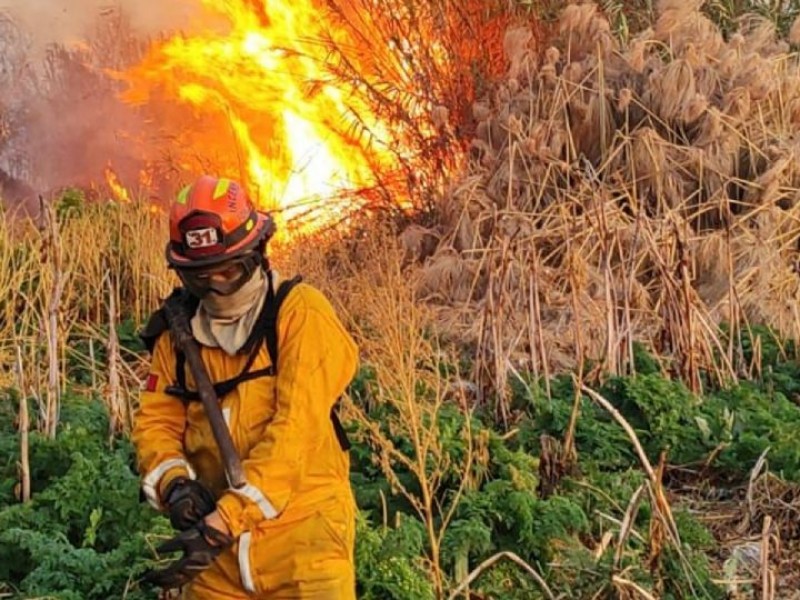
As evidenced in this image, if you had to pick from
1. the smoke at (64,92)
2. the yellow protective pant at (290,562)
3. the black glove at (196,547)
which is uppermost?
the smoke at (64,92)

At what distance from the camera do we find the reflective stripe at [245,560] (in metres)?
3.24

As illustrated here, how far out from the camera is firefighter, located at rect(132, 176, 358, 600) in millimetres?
3197

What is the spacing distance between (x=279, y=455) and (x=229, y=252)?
56cm

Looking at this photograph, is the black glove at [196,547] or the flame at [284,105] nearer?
the black glove at [196,547]

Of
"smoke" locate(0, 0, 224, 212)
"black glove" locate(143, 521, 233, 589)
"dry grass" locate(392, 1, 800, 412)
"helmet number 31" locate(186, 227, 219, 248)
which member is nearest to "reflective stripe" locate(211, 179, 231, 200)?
"helmet number 31" locate(186, 227, 219, 248)

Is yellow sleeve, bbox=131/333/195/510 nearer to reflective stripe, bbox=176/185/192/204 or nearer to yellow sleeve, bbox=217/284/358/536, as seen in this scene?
yellow sleeve, bbox=217/284/358/536

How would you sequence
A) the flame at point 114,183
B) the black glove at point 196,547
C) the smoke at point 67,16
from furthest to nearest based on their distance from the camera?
the smoke at point 67,16 < the flame at point 114,183 < the black glove at point 196,547

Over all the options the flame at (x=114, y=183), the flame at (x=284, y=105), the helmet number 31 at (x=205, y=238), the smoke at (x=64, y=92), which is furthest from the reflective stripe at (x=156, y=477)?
the smoke at (x=64, y=92)

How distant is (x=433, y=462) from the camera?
17.6 ft

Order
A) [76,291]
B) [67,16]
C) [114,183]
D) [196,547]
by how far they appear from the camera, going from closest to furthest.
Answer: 1. [196,547]
2. [76,291]
3. [114,183]
4. [67,16]

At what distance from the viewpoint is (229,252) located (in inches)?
128

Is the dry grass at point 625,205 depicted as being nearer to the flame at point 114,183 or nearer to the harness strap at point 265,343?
the harness strap at point 265,343

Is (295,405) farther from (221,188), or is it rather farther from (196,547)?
(221,188)

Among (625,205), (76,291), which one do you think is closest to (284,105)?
(76,291)
